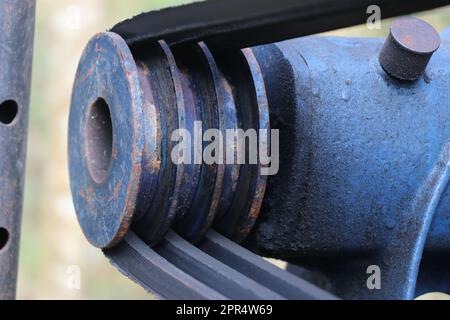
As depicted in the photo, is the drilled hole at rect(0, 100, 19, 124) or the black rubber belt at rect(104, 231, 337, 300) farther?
the drilled hole at rect(0, 100, 19, 124)

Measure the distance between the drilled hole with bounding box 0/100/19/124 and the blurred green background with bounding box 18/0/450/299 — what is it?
13.9ft

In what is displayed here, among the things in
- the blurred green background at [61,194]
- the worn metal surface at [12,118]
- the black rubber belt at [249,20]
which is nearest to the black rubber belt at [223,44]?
the black rubber belt at [249,20]

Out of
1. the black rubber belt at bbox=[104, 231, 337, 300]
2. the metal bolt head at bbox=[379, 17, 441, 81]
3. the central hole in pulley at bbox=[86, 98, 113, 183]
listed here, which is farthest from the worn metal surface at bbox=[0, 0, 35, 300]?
the metal bolt head at bbox=[379, 17, 441, 81]

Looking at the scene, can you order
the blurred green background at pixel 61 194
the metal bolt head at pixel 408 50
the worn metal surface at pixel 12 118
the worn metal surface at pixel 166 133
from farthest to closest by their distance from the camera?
1. the blurred green background at pixel 61 194
2. the worn metal surface at pixel 12 118
3. the metal bolt head at pixel 408 50
4. the worn metal surface at pixel 166 133

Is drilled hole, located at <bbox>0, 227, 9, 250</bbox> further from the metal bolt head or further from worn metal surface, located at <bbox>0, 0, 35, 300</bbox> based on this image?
the metal bolt head

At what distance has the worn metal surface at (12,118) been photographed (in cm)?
185

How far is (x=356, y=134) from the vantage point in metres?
1.64

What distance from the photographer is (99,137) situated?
1.79m

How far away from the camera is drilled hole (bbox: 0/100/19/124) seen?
1.87 m

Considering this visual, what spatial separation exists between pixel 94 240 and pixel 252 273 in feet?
1.17

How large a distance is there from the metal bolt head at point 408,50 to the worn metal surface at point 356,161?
21mm

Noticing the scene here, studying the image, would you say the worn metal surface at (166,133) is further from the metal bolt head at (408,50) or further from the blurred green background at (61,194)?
the blurred green background at (61,194)

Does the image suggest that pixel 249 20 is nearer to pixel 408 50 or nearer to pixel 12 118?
pixel 408 50
